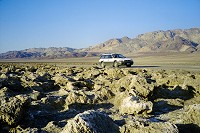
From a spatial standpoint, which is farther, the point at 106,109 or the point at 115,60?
the point at 115,60

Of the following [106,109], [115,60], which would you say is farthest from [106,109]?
[115,60]

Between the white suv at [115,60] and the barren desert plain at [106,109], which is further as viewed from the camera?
the white suv at [115,60]

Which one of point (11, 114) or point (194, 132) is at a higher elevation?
point (11, 114)

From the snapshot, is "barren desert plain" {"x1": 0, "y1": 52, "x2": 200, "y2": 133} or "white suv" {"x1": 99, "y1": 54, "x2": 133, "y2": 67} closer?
"barren desert plain" {"x1": 0, "y1": 52, "x2": 200, "y2": 133}

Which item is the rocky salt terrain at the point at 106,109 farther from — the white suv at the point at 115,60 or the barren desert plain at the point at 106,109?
the white suv at the point at 115,60

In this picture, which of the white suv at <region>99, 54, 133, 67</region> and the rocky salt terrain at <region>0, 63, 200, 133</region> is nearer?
the rocky salt terrain at <region>0, 63, 200, 133</region>

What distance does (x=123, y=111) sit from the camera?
6586 millimetres

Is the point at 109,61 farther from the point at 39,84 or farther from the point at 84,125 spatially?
the point at 84,125

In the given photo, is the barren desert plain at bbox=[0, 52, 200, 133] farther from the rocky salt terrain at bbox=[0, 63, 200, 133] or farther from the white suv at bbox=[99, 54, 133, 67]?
the white suv at bbox=[99, 54, 133, 67]

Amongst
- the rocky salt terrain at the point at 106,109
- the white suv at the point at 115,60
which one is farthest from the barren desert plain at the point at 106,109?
the white suv at the point at 115,60

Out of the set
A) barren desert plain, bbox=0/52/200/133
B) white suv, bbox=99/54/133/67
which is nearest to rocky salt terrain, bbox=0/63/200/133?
barren desert plain, bbox=0/52/200/133

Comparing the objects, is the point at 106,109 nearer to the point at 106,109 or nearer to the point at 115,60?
the point at 106,109

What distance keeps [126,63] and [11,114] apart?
25.4m

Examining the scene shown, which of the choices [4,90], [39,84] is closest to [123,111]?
[4,90]
